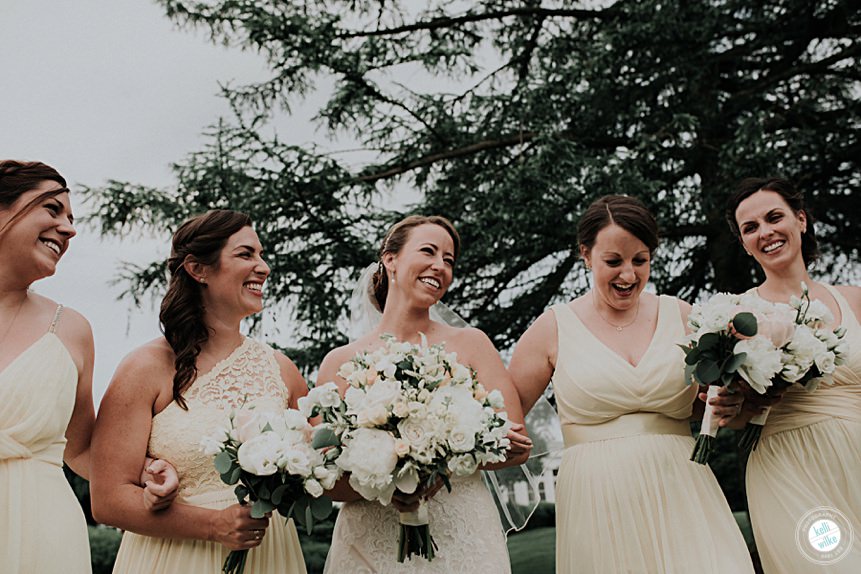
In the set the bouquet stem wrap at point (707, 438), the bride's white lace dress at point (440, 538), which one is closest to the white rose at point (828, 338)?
the bouquet stem wrap at point (707, 438)

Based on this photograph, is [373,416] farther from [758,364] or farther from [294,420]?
[758,364]

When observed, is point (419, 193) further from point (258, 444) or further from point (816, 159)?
point (258, 444)

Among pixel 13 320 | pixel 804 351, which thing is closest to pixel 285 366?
Answer: pixel 13 320

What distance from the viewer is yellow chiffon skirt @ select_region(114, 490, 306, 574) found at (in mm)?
3572

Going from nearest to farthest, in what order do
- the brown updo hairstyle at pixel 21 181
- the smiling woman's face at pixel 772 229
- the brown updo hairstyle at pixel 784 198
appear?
the brown updo hairstyle at pixel 21 181 → the smiling woman's face at pixel 772 229 → the brown updo hairstyle at pixel 784 198

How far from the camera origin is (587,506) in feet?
13.9

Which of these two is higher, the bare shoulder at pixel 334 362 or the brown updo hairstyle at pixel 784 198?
the brown updo hairstyle at pixel 784 198

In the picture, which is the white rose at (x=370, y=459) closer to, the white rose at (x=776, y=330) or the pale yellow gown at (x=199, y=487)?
the pale yellow gown at (x=199, y=487)

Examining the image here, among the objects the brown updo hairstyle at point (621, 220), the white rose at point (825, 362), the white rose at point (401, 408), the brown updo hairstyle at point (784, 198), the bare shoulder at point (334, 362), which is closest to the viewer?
the white rose at point (401, 408)

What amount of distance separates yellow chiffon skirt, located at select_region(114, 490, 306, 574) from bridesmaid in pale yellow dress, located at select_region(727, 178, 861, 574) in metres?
2.64

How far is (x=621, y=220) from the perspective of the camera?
14.5 feet

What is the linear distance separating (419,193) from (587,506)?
6302mm

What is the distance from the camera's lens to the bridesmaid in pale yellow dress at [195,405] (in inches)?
138

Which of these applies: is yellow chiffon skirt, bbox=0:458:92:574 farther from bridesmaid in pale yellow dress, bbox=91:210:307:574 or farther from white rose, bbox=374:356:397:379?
white rose, bbox=374:356:397:379
